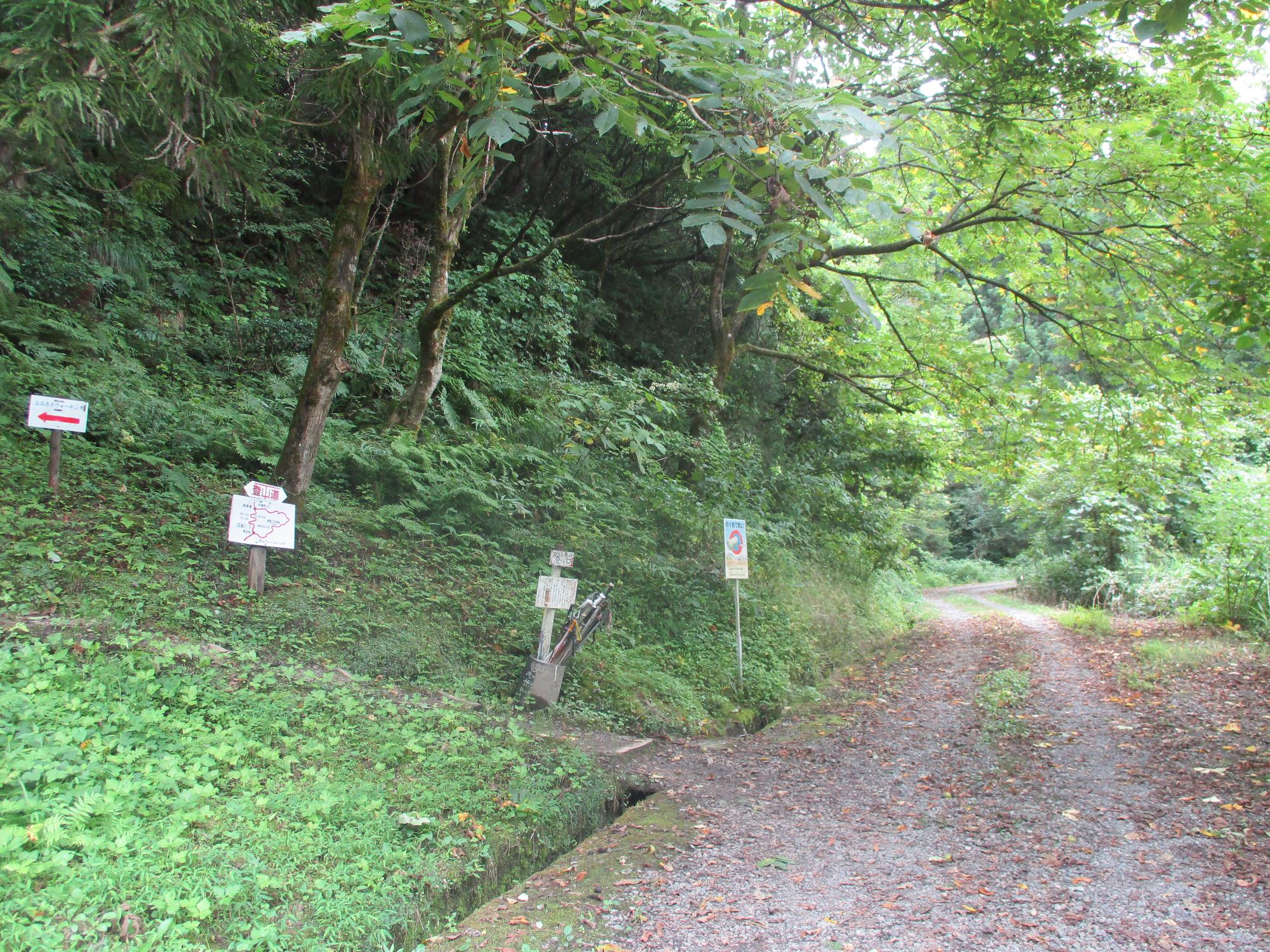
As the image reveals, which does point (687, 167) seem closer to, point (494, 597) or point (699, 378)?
point (494, 597)

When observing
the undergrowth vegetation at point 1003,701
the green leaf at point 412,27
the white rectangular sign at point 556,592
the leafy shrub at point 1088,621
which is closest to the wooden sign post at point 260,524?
the white rectangular sign at point 556,592

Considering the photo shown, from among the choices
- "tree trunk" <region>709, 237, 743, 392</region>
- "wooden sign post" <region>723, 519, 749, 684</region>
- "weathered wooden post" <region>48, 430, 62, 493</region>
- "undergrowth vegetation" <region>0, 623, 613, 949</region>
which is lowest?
"undergrowth vegetation" <region>0, 623, 613, 949</region>

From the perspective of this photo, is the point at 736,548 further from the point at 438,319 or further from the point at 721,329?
the point at 721,329

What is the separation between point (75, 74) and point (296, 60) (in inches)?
120

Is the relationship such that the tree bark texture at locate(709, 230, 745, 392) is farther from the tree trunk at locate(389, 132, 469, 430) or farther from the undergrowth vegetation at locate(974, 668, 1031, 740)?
the undergrowth vegetation at locate(974, 668, 1031, 740)

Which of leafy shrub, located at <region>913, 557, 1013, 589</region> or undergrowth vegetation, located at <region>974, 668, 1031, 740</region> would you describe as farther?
leafy shrub, located at <region>913, 557, 1013, 589</region>

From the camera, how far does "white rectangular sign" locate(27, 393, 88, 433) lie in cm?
596

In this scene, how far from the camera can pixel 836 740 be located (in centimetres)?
742

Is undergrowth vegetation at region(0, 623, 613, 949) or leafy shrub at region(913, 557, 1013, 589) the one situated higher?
leafy shrub at region(913, 557, 1013, 589)

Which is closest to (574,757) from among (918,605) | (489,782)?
(489,782)

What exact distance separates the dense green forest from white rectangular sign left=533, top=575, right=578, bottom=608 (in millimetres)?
611

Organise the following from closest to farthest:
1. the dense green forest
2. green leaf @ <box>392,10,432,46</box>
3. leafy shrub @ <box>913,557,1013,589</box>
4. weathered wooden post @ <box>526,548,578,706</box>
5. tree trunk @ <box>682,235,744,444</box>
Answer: green leaf @ <box>392,10,432,46</box>
the dense green forest
weathered wooden post @ <box>526,548,578,706</box>
tree trunk @ <box>682,235,744,444</box>
leafy shrub @ <box>913,557,1013,589</box>

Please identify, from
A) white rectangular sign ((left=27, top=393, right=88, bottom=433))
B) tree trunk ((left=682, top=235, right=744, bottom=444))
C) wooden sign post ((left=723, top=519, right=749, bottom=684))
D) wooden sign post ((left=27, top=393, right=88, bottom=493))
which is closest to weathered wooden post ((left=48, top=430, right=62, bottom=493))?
wooden sign post ((left=27, top=393, right=88, bottom=493))

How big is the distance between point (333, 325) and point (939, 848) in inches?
242
